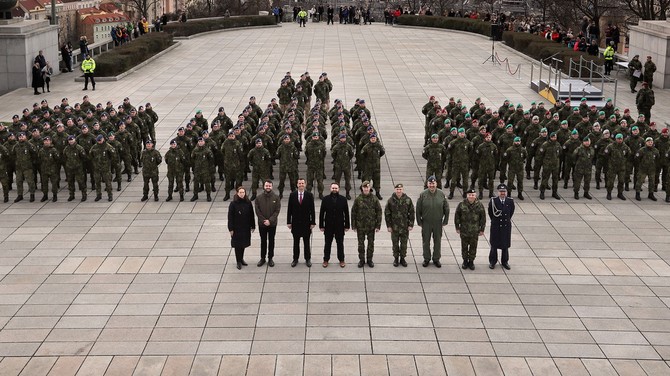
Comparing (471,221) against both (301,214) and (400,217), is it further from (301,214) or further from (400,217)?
(301,214)

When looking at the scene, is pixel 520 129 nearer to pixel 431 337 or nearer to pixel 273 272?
pixel 273 272

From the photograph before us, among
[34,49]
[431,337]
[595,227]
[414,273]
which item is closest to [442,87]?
[34,49]

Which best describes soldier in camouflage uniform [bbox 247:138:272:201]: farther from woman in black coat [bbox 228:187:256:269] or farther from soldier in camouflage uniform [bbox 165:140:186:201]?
woman in black coat [bbox 228:187:256:269]

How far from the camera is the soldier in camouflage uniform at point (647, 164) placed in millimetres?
17922

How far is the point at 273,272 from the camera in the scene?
1359 cm

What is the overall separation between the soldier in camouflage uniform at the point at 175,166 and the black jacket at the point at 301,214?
4.82 metres

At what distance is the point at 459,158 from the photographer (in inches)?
714

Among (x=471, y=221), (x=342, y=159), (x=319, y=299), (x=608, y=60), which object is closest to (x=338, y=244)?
(x=319, y=299)

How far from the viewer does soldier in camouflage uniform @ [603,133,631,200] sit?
1805 centimetres

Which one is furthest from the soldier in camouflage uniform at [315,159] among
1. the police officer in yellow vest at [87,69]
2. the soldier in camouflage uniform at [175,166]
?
the police officer in yellow vest at [87,69]

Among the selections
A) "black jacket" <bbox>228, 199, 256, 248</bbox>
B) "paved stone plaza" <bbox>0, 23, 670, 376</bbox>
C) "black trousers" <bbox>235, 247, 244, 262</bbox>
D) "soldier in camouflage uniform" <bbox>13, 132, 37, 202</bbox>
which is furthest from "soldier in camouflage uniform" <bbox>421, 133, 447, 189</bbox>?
"soldier in camouflage uniform" <bbox>13, 132, 37, 202</bbox>

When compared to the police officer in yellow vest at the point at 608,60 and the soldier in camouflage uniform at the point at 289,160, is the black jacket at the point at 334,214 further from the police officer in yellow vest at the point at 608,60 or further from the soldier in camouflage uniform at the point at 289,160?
the police officer in yellow vest at the point at 608,60

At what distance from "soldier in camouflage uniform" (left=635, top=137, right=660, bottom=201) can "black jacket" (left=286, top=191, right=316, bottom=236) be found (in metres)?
7.94

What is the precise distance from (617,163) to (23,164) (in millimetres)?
12140
